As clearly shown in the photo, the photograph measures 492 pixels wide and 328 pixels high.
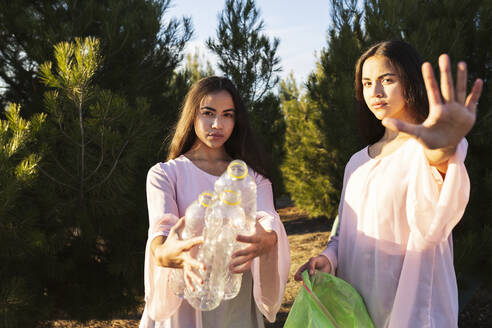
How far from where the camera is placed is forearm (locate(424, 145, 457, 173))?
1429 mm

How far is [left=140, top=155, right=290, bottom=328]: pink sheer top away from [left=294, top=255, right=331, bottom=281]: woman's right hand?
0.12 metres

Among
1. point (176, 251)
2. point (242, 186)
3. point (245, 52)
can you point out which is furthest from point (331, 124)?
point (176, 251)

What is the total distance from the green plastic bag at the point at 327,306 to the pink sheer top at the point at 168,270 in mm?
98

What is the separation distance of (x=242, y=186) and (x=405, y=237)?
2.35 feet

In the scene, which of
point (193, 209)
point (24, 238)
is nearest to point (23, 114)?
point (24, 238)

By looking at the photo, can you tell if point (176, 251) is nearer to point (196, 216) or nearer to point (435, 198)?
point (196, 216)

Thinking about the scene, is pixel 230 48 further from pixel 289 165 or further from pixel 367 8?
pixel 289 165

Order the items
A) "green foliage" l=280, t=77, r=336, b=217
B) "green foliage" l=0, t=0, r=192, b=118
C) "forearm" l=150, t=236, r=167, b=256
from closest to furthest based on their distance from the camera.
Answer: "forearm" l=150, t=236, r=167, b=256, "green foliage" l=0, t=0, r=192, b=118, "green foliage" l=280, t=77, r=336, b=217

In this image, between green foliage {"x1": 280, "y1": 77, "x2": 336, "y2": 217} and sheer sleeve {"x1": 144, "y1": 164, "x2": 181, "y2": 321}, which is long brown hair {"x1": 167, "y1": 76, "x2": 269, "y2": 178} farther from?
green foliage {"x1": 280, "y1": 77, "x2": 336, "y2": 217}

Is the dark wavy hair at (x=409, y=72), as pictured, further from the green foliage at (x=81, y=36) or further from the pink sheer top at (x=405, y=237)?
the green foliage at (x=81, y=36)

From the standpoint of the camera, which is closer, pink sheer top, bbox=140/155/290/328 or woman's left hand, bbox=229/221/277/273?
woman's left hand, bbox=229/221/277/273

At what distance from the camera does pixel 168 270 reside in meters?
1.62

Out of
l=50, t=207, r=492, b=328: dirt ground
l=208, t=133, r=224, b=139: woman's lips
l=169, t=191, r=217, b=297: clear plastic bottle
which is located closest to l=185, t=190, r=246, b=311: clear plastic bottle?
l=169, t=191, r=217, b=297: clear plastic bottle

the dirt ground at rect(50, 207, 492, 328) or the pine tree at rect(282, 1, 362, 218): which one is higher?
the pine tree at rect(282, 1, 362, 218)
